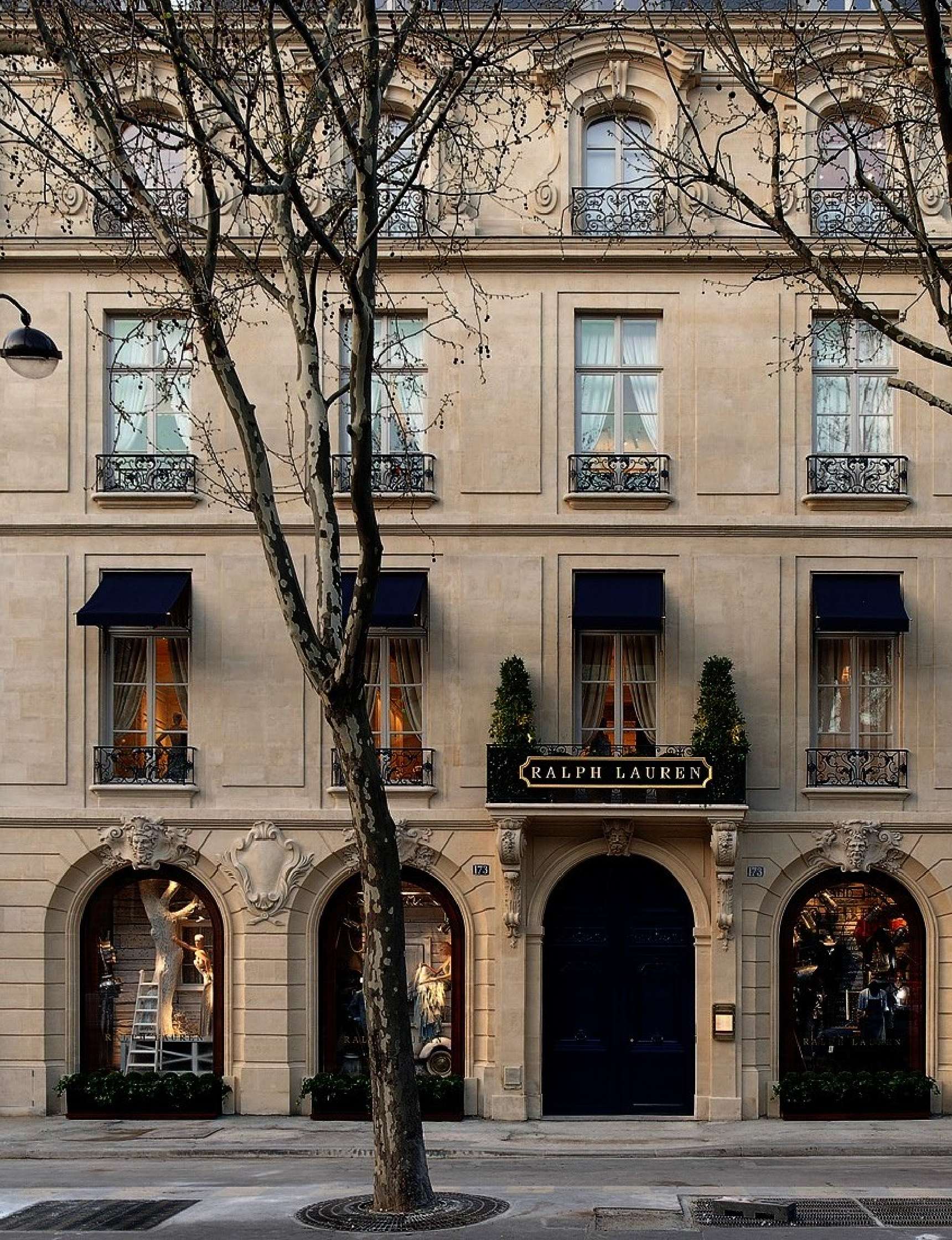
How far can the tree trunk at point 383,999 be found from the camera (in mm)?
14930

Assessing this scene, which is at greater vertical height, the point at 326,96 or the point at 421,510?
the point at 326,96

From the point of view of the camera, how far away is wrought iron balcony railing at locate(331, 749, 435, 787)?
22953 mm

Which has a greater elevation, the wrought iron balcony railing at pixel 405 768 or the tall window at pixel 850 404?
the tall window at pixel 850 404

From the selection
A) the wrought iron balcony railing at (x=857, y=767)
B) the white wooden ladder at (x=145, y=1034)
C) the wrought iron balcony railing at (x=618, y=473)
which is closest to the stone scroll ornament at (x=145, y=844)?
the white wooden ladder at (x=145, y=1034)

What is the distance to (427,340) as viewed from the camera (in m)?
23.5

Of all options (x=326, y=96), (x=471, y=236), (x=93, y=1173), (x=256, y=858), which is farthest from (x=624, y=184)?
(x=93, y=1173)

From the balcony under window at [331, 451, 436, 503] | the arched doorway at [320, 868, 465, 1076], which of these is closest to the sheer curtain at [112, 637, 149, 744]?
the balcony under window at [331, 451, 436, 503]

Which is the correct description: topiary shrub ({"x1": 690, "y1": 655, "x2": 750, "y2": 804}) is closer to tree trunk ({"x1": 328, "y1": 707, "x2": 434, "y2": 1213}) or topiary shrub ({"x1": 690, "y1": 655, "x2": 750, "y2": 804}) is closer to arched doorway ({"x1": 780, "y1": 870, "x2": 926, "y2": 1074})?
arched doorway ({"x1": 780, "y1": 870, "x2": 926, "y2": 1074})

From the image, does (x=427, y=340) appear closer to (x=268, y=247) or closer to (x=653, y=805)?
(x=268, y=247)

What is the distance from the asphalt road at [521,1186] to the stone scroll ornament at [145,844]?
4.40 metres

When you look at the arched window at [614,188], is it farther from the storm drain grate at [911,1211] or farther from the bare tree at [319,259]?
the storm drain grate at [911,1211]

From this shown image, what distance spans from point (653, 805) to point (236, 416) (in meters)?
9.33

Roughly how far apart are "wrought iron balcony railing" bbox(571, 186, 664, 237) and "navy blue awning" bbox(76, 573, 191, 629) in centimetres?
742

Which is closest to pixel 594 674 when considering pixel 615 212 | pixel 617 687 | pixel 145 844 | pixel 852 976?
pixel 617 687
